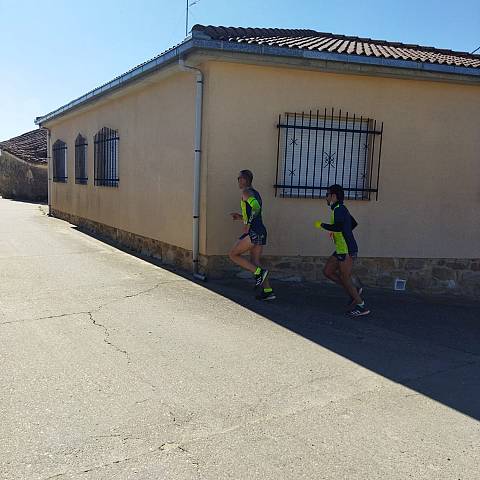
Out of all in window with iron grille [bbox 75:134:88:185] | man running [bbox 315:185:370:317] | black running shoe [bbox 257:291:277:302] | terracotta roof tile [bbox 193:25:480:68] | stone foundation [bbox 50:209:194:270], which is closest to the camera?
man running [bbox 315:185:370:317]

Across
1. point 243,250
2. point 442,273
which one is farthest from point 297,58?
point 442,273

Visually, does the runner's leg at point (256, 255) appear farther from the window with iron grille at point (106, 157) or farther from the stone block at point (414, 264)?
the window with iron grille at point (106, 157)

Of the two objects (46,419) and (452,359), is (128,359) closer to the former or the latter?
(46,419)

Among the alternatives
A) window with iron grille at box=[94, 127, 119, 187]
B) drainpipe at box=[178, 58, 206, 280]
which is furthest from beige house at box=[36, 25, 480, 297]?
window with iron grille at box=[94, 127, 119, 187]

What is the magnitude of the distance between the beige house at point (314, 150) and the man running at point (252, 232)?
2.97 feet

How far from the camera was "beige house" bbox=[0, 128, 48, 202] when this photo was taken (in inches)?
894

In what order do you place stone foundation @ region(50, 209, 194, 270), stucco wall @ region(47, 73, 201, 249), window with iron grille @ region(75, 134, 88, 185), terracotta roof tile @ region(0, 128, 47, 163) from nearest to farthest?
stucco wall @ region(47, 73, 201, 249) < stone foundation @ region(50, 209, 194, 270) < window with iron grille @ region(75, 134, 88, 185) < terracotta roof tile @ region(0, 128, 47, 163)

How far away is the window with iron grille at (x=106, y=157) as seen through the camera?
10523mm

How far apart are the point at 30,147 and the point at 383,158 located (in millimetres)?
21976

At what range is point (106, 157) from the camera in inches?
438

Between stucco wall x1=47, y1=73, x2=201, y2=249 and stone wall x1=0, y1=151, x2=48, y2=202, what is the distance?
485 inches

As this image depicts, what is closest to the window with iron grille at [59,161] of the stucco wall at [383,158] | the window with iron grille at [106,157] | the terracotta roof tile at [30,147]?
the window with iron grille at [106,157]

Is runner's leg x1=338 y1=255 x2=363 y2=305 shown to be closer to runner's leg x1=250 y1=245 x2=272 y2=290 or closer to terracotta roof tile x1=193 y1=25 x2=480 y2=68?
runner's leg x1=250 y1=245 x2=272 y2=290

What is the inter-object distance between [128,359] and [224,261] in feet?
10.5
